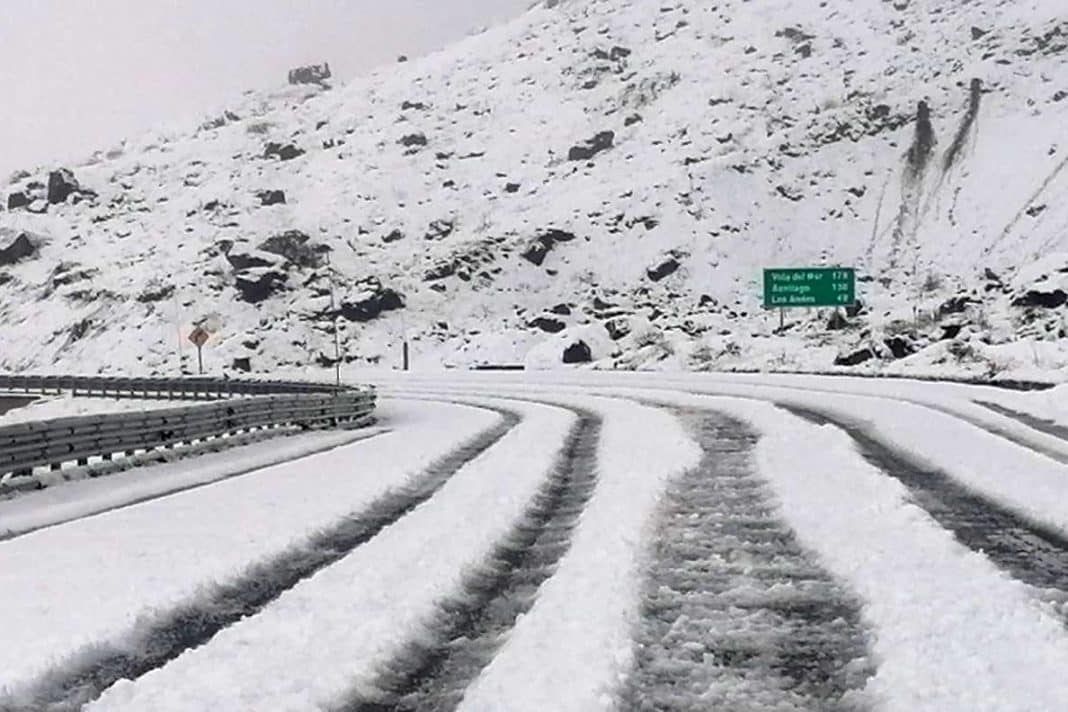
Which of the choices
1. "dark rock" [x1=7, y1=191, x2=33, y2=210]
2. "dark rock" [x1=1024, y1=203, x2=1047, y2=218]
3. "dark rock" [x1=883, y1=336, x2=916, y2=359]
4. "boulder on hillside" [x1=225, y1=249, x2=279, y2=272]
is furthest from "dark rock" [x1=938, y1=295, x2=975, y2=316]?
"dark rock" [x1=7, y1=191, x2=33, y2=210]

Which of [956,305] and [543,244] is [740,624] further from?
[543,244]

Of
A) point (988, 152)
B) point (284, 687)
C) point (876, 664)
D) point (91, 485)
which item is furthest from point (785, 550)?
point (988, 152)

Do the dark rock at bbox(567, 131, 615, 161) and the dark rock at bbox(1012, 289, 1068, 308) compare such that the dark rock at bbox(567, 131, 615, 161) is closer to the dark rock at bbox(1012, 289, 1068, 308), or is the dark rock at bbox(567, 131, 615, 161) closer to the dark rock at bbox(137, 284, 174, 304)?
the dark rock at bbox(137, 284, 174, 304)

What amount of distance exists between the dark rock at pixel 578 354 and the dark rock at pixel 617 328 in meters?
2.82

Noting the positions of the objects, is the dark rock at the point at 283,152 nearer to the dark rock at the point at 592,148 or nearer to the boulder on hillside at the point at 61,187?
the boulder on hillside at the point at 61,187

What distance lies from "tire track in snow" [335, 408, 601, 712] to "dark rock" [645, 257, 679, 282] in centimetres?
5352

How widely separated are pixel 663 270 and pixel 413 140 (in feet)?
115

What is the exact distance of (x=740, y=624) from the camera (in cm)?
630

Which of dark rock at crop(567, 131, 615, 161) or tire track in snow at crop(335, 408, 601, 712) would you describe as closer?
tire track in snow at crop(335, 408, 601, 712)

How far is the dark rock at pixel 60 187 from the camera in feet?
281

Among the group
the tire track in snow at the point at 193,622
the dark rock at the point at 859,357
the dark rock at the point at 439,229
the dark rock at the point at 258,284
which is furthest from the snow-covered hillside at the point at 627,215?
the tire track in snow at the point at 193,622

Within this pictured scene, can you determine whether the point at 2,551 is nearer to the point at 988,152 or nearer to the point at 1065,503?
the point at 1065,503

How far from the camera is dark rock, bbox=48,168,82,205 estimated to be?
281 feet

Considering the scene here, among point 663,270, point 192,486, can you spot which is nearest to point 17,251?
point 663,270
